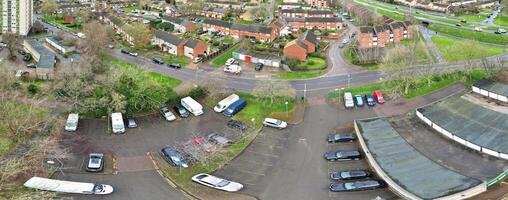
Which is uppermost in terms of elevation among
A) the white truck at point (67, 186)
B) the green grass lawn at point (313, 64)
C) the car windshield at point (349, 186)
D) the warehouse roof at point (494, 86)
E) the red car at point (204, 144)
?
the warehouse roof at point (494, 86)

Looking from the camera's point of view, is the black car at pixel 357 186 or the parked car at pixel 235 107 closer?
the black car at pixel 357 186

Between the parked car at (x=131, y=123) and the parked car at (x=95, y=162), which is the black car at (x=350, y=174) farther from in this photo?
the parked car at (x=131, y=123)

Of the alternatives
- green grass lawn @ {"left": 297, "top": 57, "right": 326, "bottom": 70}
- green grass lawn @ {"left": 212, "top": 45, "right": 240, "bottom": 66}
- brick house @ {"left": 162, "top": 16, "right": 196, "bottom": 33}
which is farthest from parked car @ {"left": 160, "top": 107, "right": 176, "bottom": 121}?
brick house @ {"left": 162, "top": 16, "right": 196, "bottom": 33}

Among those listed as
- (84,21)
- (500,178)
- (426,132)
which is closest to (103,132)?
(426,132)

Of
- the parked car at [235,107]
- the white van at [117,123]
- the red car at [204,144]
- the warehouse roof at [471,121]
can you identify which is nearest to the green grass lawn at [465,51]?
the warehouse roof at [471,121]

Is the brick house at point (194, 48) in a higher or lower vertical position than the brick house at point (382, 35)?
lower

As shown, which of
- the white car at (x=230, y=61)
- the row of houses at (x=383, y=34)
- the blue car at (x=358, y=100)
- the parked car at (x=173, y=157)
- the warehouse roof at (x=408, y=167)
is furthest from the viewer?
the row of houses at (x=383, y=34)

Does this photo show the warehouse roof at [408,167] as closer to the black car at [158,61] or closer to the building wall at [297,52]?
the building wall at [297,52]

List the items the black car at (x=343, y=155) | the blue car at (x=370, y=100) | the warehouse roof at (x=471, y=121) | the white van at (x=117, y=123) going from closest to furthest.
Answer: the warehouse roof at (x=471, y=121)
the black car at (x=343, y=155)
the white van at (x=117, y=123)
the blue car at (x=370, y=100)
